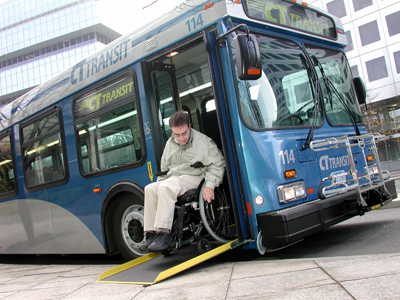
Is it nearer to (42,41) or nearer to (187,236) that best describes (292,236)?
(187,236)

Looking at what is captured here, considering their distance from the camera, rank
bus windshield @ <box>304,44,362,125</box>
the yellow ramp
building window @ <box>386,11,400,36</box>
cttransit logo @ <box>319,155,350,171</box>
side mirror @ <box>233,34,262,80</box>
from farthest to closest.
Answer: building window @ <box>386,11,400,36</box> → bus windshield @ <box>304,44,362,125</box> → cttransit logo @ <box>319,155,350,171</box> → the yellow ramp → side mirror @ <box>233,34,262,80</box>

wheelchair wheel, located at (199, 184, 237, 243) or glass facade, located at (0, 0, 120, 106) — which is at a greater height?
glass facade, located at (0, 0, 120, 106)

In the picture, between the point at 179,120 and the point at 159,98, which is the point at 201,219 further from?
the point at 159,98

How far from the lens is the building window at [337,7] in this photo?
25.5m

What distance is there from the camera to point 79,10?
5716cm

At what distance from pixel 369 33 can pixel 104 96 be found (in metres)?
23.0

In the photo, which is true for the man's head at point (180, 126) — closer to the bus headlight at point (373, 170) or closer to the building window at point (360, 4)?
the bus headlight at point (373, 170)

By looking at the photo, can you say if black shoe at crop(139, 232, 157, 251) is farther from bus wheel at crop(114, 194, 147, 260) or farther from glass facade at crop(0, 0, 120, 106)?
glass facade at crop(0, 0, 120, 106)

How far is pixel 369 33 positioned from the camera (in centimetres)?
2414

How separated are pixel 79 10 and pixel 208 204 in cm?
5954

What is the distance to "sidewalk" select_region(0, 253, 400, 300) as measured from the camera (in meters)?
2.63

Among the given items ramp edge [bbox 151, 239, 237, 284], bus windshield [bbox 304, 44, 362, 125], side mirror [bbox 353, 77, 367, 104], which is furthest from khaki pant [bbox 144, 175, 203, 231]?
side mirror [bbox 353, 77, 367, 104]

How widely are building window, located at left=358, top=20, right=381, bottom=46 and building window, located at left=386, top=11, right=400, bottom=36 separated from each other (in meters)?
0.69

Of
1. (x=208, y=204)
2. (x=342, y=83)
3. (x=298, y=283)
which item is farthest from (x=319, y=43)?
(x=298, y=283)
